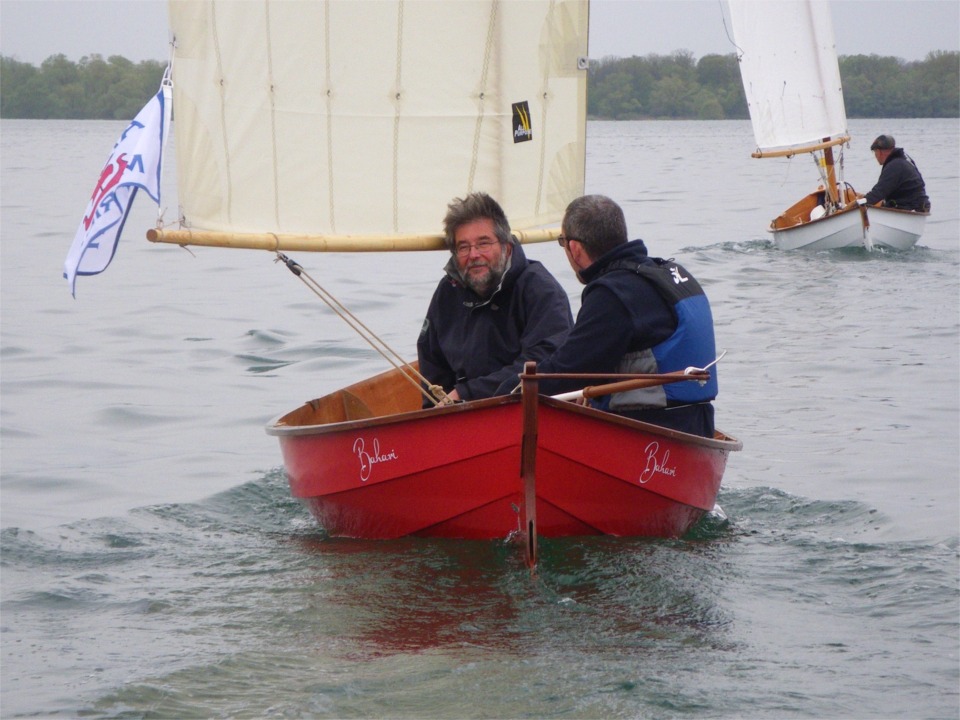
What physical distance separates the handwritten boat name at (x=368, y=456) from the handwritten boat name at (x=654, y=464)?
3.23ft

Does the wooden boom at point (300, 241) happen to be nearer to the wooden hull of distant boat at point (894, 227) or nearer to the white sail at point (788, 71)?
the wooden hull of distant boat at point (894, 227)

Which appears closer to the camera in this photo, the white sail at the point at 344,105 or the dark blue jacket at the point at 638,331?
the dark blue jacket at the point at 638,331

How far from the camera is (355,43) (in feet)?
18.9

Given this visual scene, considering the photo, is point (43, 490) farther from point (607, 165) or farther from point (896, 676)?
point (607, 165)

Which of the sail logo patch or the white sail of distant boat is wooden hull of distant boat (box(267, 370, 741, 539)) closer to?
the sail logo patch

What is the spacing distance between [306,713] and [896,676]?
76.1 inches

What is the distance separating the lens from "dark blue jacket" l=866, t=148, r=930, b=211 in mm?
16328

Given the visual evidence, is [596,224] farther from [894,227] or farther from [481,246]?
[894,227]

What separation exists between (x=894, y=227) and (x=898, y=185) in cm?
59

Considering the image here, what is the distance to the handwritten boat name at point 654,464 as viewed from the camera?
4977 mm

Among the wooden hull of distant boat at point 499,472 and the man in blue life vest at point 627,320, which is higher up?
the man in blue life vest at point 627,320

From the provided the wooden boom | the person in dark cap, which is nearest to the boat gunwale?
the wooden boom

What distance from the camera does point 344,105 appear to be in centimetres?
582

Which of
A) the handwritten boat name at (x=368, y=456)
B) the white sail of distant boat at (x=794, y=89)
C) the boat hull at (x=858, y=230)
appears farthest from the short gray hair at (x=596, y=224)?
the white sail of distant boat at (x=794, y=89)
